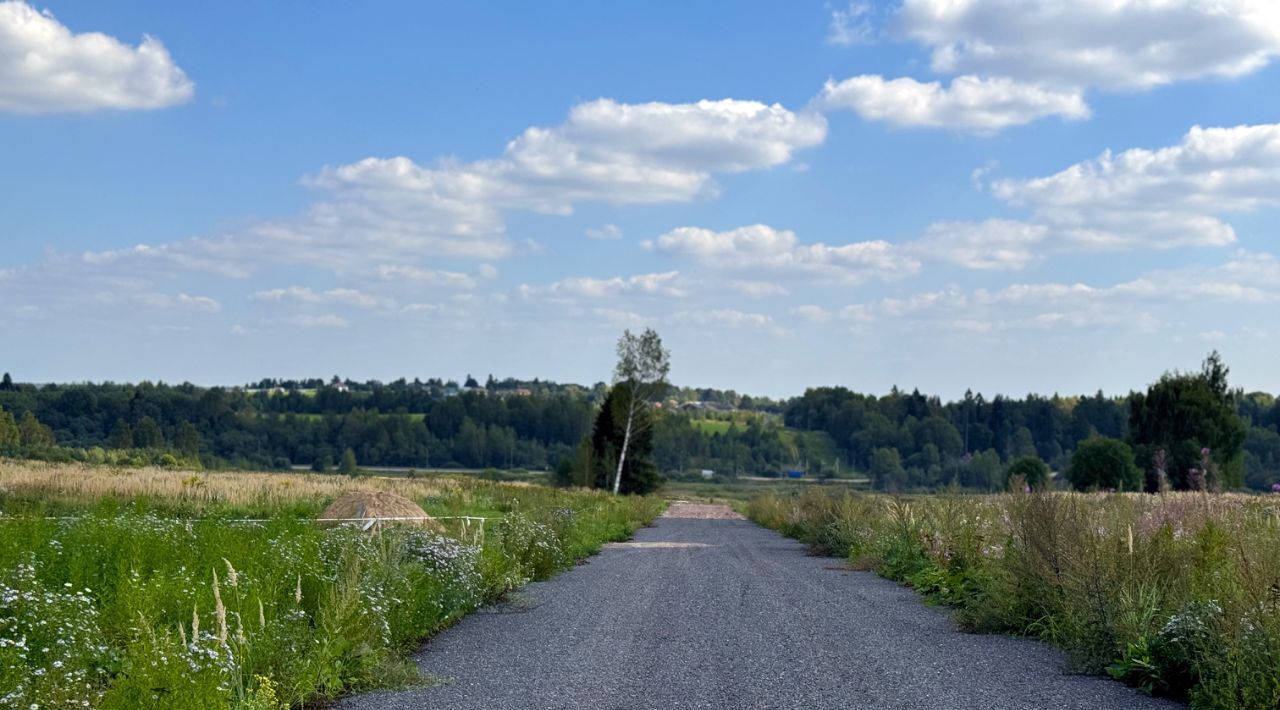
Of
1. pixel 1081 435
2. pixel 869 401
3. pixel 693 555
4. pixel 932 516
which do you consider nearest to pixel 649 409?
pixel 693 555

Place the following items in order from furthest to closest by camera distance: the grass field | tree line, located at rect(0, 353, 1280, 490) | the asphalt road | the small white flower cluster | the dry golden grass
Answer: tree line, located at rect(0, 353, 1280, 490) < the dry golden grass < the asphalt road < the grass field < the small white flower cluster

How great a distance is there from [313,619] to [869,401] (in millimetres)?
174052

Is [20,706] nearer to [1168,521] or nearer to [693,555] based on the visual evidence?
[1168,521]

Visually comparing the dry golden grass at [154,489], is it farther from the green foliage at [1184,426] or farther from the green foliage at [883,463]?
the green foliage at [883,463]

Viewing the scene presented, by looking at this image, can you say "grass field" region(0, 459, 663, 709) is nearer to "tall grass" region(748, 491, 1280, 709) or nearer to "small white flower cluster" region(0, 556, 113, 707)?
"small white flower cluster" region(0, 556, 113, 707)

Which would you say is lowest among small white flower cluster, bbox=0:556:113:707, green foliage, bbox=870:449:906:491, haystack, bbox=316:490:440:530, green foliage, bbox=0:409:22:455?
green foliage, bbox=870:449:906:491

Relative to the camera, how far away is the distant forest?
10862cm

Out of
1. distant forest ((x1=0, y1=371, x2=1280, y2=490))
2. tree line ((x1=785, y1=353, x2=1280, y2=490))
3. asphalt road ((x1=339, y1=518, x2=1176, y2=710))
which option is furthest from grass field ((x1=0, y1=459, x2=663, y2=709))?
distant forest ((x1=0, y1=371, x2=1280, y2=490))

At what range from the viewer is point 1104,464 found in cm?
6588

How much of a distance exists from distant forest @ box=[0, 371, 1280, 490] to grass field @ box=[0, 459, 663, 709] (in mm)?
89787

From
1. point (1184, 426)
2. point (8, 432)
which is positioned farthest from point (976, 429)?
point (8, 432)

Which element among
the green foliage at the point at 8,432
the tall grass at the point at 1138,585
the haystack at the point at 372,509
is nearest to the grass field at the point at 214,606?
the tall grass at the point at 1138,585

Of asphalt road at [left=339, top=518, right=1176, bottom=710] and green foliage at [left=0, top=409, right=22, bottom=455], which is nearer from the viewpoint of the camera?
asphalt road at [left=339, top=518, right=1176, bottom=710]

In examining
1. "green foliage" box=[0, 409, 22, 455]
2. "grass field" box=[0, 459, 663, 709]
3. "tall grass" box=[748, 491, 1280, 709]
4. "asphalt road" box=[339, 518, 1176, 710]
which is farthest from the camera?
"green foliage" box=[0, 409, 22, 455]
